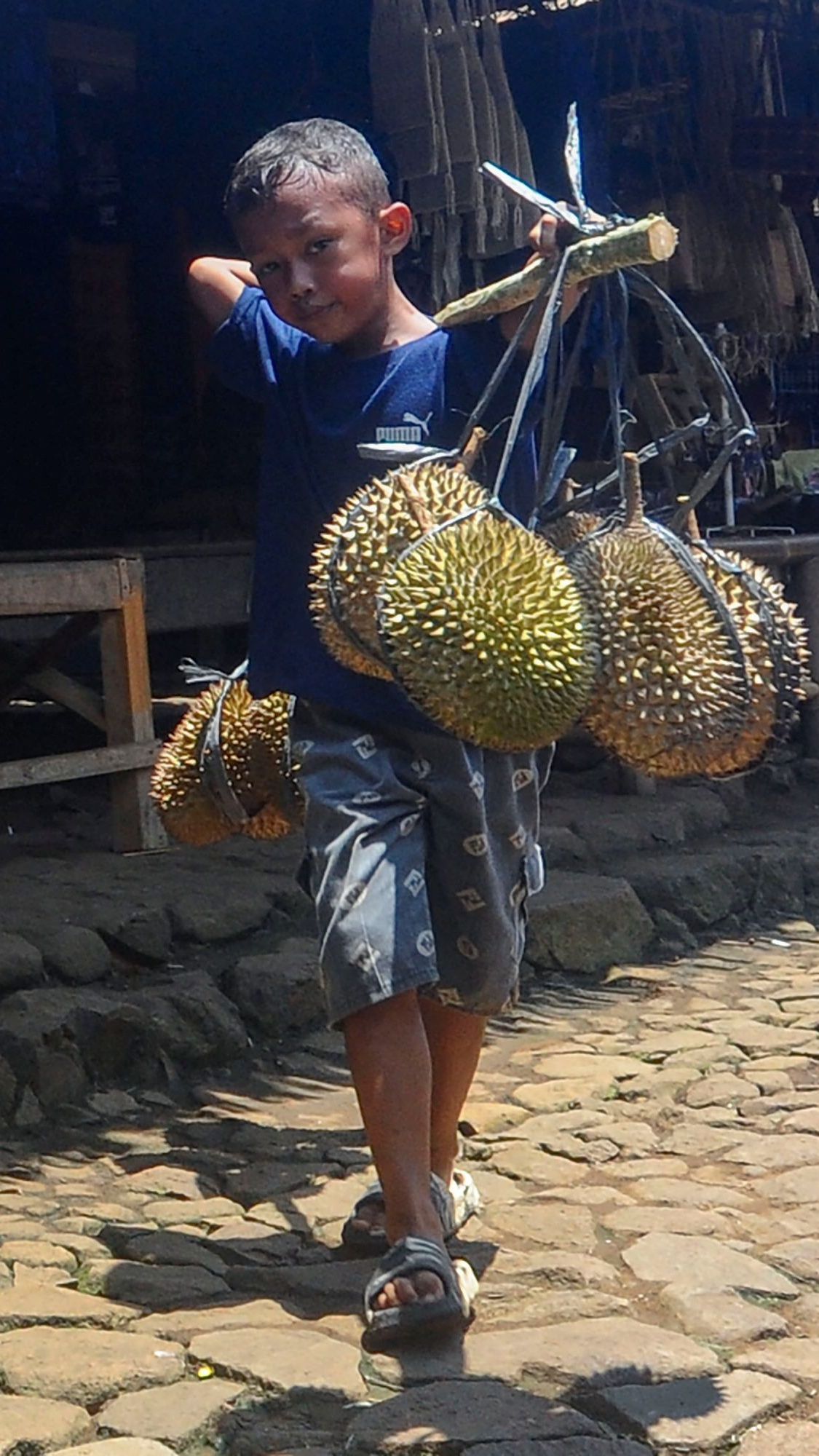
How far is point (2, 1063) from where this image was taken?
366 centimetres

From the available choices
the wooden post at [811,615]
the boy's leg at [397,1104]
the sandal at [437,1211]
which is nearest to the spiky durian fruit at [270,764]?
the boy's leg at [397,1104]

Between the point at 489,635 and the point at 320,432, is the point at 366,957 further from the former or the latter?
the point at 320,432

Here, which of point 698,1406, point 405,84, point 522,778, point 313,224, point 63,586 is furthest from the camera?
point 405,84

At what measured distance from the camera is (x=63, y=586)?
→ 5211 millimetres

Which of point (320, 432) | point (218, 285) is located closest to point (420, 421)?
point (320, 432)

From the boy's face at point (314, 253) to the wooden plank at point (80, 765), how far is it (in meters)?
2.58

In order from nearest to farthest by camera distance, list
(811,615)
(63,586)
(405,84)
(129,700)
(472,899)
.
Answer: (472,899), (63,586), (129,700), (405,84), (811,615)

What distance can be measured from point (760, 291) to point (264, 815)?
514 cm

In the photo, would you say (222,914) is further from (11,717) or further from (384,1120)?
(11,717)

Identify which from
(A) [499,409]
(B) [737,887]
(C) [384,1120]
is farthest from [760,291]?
(C) [384,1120]

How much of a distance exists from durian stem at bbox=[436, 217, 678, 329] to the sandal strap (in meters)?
1.33

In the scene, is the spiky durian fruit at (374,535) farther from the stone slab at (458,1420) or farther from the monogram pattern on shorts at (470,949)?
the stone slab at (458,1420)

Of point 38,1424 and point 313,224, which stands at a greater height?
point 313,224

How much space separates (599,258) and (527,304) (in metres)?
0.42
